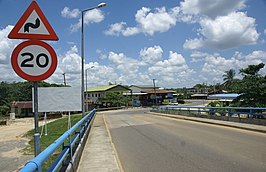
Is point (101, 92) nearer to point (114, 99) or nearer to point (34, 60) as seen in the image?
point (114, 99)

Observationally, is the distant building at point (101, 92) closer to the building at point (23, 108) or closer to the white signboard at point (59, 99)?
the building at point (23, 108)

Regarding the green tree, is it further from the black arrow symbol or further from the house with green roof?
the house with green roof

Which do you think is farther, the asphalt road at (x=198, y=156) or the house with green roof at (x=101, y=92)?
the house with green roof at (x=101, y=92)

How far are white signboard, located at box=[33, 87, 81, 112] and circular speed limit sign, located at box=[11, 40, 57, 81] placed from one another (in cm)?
339

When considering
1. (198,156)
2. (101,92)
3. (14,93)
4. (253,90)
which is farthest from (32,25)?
(14,93)

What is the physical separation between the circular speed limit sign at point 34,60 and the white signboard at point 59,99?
3.39 metres

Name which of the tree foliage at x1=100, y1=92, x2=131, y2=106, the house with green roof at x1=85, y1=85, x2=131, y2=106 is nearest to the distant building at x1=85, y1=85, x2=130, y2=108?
the house with green roof at x1=85, y1=85, x2=131, y2=106

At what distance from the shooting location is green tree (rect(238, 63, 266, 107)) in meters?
20.3

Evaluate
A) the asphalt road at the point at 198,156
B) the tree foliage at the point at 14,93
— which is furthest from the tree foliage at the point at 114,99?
the asphalt road at the point at 198,156

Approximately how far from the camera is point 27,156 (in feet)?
42.8

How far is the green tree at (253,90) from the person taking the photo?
2028 centimetres

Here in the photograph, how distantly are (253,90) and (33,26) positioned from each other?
20326mm

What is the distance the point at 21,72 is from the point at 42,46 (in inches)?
19.6

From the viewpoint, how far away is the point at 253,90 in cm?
2062
